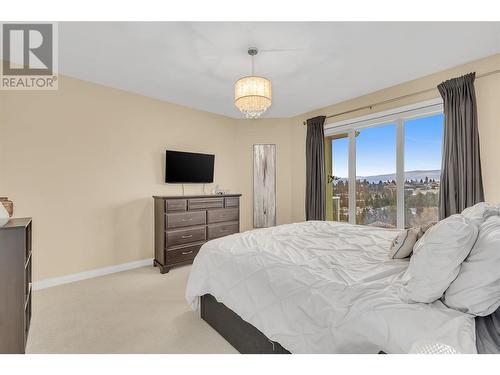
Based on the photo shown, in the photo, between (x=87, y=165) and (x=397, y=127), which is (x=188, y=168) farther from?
(x=397, y=127)

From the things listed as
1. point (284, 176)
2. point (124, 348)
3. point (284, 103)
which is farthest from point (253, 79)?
point (284, 176)

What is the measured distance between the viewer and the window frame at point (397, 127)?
3264 millimetres

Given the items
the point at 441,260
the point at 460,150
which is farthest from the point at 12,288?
the point at 460,150

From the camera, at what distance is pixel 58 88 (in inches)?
120

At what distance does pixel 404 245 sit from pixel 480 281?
2.23ft

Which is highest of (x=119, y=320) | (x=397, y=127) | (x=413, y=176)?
(x=397, y=127)

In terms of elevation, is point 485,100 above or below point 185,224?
above

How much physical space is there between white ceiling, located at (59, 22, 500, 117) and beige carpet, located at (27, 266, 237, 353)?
254cm

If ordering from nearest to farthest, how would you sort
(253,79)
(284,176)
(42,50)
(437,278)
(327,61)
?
(437,278)
(253,79)
(42,50)
(327,61)
(284,176)

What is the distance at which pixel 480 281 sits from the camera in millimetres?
1012

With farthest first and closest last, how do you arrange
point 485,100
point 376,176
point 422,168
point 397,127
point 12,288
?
point 376,176 < point 397,127 < point 422,168 < point 485,100 < point 12,288
